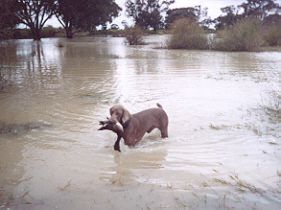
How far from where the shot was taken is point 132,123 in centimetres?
641

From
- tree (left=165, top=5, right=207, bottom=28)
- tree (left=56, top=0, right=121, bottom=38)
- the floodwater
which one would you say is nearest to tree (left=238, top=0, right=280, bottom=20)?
tree (left=165, top=5, right=207, bottom=28)

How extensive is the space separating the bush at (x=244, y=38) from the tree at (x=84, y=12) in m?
22.0

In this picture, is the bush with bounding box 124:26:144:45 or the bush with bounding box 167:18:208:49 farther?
the bush with bounding box 124:26:144:45

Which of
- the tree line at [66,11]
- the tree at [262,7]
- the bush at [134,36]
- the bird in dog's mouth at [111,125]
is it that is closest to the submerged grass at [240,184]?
the bird in dog's mouth at [111,125]

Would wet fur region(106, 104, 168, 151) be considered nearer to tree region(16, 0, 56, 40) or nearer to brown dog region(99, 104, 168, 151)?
brown dog region(99, 104, 168, 151)

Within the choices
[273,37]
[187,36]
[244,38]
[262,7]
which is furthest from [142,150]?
[262,7]

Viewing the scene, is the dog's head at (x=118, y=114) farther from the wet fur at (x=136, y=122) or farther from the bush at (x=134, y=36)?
the bush at (x=134, y=36)

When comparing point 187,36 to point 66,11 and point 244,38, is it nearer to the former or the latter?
point 244,38

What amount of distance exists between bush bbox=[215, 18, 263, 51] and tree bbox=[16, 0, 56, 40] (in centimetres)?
2368

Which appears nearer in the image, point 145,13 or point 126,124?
point 126,124

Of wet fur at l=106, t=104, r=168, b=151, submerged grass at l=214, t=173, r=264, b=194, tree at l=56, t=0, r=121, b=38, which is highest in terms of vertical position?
tree at l=56, t=0, r=121, b=38

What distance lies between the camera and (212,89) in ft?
40.2

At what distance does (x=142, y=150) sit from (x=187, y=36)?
2465 centimetres

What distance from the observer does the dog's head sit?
19.7 ft
